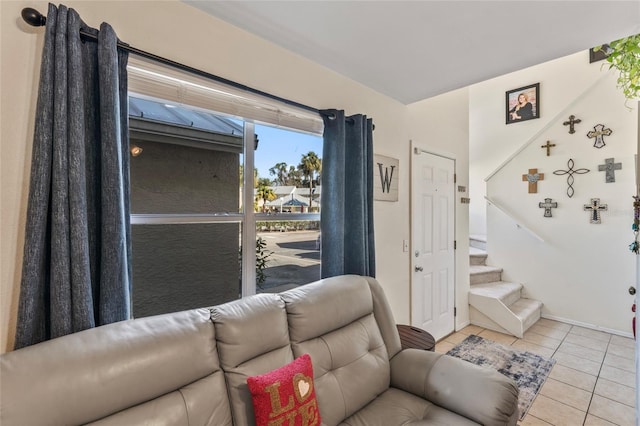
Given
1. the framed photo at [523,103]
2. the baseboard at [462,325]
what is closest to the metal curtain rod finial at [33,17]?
the baseboard at [462,325]

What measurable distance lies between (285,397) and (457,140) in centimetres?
325

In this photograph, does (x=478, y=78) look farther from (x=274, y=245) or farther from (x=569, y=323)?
(x=569, y=323)

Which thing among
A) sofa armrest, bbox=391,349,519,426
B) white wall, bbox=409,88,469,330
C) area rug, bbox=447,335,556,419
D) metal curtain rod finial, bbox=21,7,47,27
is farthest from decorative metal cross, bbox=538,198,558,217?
metal curtain rod finial, bbox=21,7,47,27

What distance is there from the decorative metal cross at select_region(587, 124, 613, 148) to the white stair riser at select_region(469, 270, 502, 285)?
1951 millimetres

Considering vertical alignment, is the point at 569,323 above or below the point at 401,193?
below

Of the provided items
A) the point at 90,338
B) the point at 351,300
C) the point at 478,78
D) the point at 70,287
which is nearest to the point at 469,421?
the point at 351,300

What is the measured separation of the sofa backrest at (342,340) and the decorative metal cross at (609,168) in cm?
343

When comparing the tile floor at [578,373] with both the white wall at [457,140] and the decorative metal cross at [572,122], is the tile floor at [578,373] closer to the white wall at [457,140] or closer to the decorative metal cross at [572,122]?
the white wall at [457,140]

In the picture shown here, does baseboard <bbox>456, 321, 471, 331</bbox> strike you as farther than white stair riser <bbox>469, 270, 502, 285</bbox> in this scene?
No

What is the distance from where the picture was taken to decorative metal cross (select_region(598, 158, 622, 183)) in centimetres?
320

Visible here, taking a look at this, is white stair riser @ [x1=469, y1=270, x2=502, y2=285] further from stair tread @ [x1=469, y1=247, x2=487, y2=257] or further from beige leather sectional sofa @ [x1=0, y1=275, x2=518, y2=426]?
beige leather sectional sofa @ [x1=0, y1=275, x2=518, y2=426]

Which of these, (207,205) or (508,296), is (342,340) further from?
(508,296)

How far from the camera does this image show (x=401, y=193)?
8.59 feet

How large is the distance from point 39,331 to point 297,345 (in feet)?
3.25
